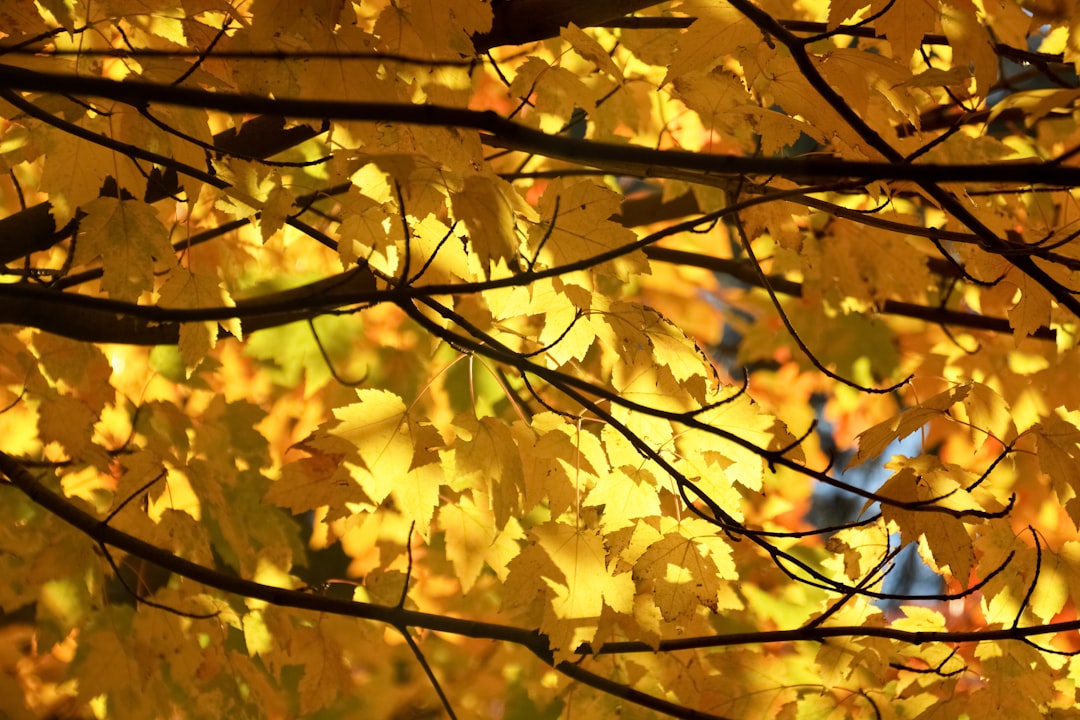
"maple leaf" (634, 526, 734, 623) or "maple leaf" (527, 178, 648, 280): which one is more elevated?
"maple leaf" (527, 178, 648, 280)

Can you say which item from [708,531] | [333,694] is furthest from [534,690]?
[708,531]

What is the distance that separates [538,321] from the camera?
2.14 meters

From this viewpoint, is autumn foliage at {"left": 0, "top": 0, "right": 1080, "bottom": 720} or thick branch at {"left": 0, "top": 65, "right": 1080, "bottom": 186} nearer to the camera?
thick branch at {"left": 0, "top": 65, "right": 1080, "bottom": 186}

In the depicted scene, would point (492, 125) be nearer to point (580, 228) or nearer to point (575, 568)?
point (580, 228)

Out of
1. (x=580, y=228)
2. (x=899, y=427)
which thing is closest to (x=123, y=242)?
(x=580, y=228)


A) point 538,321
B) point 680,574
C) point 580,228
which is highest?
point 580,228

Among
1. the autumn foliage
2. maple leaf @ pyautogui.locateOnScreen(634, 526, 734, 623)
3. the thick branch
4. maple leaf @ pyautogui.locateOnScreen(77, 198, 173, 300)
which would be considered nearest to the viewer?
the thick branch

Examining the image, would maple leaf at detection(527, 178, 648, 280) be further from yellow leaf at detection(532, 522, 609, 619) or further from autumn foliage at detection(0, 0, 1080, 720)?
yellow leaf at detection(532, 522, 609, 619)

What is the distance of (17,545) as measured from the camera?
217 cm

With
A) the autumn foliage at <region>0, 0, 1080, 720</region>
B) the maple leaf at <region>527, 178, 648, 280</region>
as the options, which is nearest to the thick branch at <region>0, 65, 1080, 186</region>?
the autumn foliage at <region>0, 0, 1080, 720</region>

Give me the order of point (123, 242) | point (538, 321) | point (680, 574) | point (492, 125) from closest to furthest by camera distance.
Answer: point (492, 125) → point (680, 574) → point (123, 242) → point (538, 321)

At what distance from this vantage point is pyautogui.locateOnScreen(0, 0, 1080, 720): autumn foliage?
1.39 metres

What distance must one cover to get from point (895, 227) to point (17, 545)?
205 cm

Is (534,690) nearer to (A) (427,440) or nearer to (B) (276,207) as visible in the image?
(A) (427,440)
